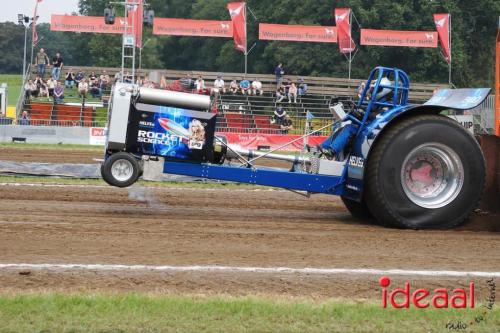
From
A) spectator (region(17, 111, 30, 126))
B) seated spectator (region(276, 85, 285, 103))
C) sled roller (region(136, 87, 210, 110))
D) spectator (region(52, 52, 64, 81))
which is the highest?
spectator (region(52, 52, 64, 81))

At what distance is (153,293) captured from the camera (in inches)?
255

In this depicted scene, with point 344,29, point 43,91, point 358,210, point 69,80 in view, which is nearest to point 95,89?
point 43,91

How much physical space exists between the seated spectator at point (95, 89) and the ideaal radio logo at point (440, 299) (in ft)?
94.8

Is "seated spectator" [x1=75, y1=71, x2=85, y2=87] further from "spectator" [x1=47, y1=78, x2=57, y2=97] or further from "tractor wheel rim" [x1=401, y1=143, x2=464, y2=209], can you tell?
"tractor wheel rim" [x1=401, y1=143, x2=464, y2=209]

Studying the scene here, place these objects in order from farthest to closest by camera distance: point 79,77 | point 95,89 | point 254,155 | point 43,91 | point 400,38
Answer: point 400,38 < point 79,77 < point 43,91 < point 95,89 < point 254,155

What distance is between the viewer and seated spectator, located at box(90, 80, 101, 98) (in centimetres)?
3454

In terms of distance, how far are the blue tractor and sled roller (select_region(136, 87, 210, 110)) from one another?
1 centimetres

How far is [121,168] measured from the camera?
1019cm

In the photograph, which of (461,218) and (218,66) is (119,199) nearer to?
(461,218)

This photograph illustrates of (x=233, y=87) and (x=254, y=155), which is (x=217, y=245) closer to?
(x=254, y=155)

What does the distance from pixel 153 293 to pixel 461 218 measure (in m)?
4.90

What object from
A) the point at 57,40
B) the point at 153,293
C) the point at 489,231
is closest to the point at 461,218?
the point at 489,231

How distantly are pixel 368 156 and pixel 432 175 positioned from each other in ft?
2.73

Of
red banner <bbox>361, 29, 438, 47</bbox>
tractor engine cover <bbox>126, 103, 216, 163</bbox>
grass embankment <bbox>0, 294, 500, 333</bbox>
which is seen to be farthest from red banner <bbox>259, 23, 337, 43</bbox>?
grass embankment <bbox>0, 294, 500, 333</bbox>
